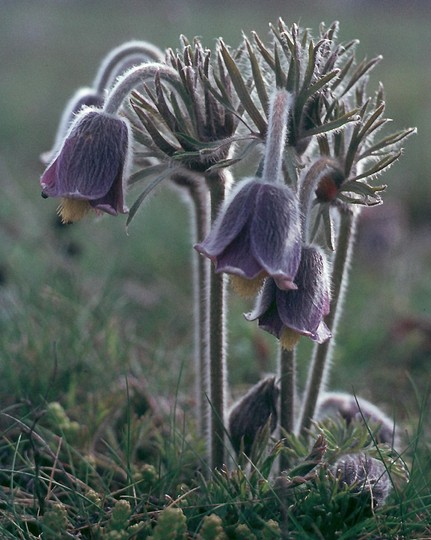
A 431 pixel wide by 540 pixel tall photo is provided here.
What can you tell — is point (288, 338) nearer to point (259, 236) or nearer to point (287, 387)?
point (259, 236)

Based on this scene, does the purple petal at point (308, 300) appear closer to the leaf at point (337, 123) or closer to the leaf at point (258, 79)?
the leaf at point (337, 123)

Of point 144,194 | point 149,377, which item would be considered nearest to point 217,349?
point 144,194

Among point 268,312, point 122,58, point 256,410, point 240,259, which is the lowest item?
point 256,410

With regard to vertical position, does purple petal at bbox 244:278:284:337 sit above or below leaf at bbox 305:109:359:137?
below

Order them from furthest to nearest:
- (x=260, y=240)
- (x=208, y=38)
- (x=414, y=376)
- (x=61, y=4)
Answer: (x=61, y=4)
(x=208, y=38)
(x=414, y=376)
(x=260, y=240)

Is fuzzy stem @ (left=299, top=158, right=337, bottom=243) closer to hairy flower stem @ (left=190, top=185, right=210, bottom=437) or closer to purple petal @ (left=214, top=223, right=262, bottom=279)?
purple petal @ (left=214, top=223, right=262, bottom=279)

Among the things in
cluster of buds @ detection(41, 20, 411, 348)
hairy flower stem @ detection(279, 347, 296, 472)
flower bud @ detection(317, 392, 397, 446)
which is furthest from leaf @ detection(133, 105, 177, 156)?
flower bud @ detection(317, 392, 397, 446)

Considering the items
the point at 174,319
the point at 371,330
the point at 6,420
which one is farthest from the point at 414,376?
the point at 6,420

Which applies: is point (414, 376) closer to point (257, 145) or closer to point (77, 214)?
point (257, 145)
